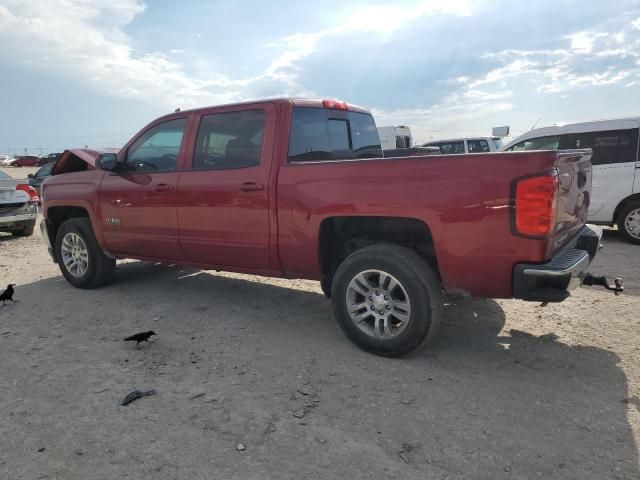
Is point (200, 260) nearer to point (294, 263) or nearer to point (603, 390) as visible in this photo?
point (294, 263)

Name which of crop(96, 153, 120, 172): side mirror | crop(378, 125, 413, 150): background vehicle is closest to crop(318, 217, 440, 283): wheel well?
crop(96, 153, 120, 172): side mirror

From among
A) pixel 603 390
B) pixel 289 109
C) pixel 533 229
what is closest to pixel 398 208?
pixel 533 229

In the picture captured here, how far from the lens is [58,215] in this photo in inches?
238

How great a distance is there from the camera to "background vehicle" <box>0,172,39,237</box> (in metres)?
9.29

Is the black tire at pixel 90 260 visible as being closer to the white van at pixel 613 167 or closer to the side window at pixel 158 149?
the side window at pixel 158 149

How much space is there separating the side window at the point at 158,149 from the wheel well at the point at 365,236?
1849mm

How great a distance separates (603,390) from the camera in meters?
3.09

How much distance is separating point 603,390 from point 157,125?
14.9ft

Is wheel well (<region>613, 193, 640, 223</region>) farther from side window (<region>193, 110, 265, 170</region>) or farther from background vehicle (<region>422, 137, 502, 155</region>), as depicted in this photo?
side window (<region>193, 110, 265, 170</region>)

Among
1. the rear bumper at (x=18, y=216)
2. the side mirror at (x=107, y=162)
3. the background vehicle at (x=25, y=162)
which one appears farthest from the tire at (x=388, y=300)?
the background vehicle at (x=25, y=162)

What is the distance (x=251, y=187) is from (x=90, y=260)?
2675 millimetres

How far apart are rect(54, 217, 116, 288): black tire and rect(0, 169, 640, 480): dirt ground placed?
64cm

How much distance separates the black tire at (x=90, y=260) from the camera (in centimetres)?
559

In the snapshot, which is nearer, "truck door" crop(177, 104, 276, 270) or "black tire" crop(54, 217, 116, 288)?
"truck door" crop(177, 104, 276, 270)
